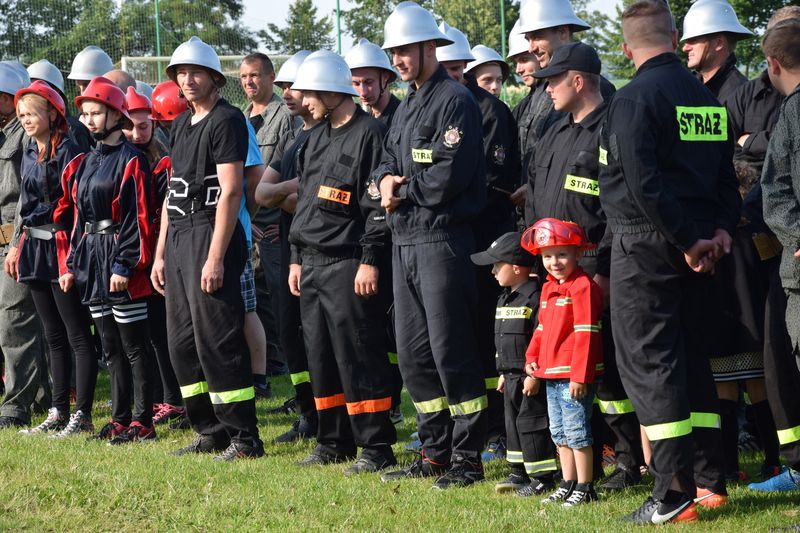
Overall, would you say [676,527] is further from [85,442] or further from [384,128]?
[85,442]

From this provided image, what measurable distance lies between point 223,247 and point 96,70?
17.4 ft

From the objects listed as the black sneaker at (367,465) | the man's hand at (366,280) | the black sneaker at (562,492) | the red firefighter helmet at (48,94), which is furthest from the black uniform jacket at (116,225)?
the black sneaker at (562,492)

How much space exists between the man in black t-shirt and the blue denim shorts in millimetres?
2355

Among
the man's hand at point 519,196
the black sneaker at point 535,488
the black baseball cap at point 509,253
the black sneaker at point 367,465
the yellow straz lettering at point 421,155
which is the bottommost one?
the black sneaker at point 367,465

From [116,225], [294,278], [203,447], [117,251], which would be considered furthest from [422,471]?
[116,225]

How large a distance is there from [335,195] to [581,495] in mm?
2397

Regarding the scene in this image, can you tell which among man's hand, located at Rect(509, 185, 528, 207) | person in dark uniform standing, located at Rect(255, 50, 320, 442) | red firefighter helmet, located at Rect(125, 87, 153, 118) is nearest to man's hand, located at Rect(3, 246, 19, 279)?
red firefighter helmet, located at Rect(125, 87, 153, 118)

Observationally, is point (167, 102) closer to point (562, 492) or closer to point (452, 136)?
point (452, 136)

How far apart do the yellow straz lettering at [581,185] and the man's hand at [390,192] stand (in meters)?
0.99

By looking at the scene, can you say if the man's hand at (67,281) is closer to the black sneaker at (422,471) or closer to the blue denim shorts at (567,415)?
the black sneaker at (422,471)

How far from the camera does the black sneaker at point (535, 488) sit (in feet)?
19.7

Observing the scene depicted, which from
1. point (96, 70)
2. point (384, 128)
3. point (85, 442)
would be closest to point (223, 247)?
point (384, 128)

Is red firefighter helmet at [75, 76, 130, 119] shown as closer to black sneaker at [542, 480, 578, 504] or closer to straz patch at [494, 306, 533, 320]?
straz patch at [494, 306, 533, 320]

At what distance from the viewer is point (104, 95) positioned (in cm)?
789
